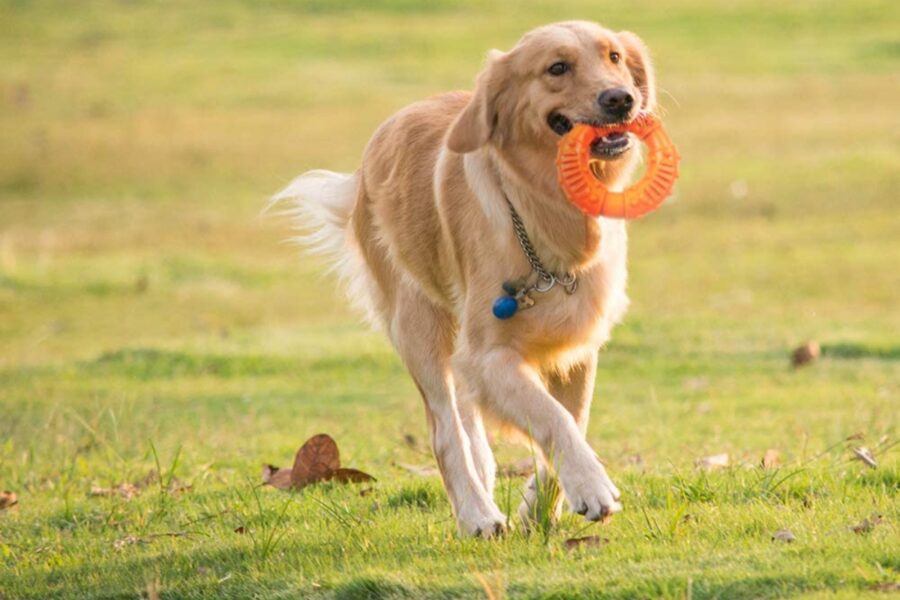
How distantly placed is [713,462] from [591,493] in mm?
2063

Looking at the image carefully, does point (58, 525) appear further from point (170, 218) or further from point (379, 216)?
point (170, 218)

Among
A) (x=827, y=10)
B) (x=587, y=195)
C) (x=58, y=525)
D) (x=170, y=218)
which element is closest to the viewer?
(x=587, y=195)

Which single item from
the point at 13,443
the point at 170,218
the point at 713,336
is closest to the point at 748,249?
the point at 713,336

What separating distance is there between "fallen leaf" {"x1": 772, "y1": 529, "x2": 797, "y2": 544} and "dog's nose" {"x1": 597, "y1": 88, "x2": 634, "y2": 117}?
61.9 inches

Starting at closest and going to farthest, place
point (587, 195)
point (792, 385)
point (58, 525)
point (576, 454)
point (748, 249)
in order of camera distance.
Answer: point (576, 454) < point (587, 195) < point (58, 525) < point (792, 385) < point (748, 249)

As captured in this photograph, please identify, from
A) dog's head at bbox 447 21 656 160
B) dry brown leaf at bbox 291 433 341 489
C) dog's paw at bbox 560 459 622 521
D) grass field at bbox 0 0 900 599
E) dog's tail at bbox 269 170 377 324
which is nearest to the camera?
dog's paw at bbox 560 459 622 521

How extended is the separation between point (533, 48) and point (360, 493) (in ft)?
6.88

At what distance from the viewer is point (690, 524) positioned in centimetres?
539

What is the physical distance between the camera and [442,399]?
6312 millimetres

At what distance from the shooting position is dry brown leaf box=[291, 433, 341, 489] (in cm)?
689

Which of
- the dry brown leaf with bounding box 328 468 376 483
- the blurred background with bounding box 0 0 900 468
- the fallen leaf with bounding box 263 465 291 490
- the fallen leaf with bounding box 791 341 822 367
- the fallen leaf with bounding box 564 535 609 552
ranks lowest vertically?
the blurred background with bounding box 0 0 900 468

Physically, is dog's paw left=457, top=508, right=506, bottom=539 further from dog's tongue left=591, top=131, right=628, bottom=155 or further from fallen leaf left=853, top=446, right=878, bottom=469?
fallen leaf left=853, top=446, right=878, bottom=469

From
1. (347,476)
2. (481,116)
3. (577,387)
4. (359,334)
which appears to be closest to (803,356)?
(359,334)

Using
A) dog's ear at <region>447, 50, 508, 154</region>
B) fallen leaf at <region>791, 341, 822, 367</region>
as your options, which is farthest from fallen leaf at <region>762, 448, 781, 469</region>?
fallen leaf at <region>791, 341, 822, 367</region>
